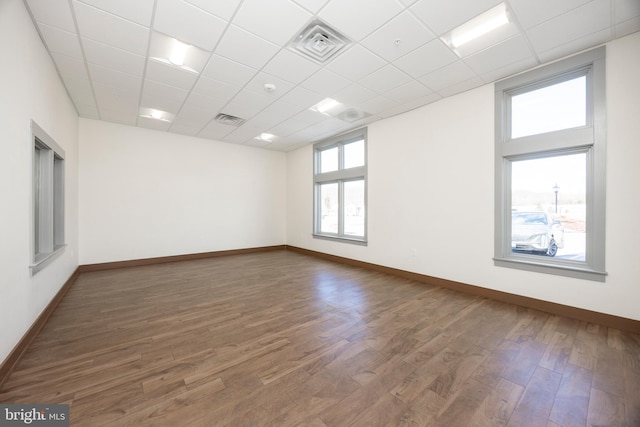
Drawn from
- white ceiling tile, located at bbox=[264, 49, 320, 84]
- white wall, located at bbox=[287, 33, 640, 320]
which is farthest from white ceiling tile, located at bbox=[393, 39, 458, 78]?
white ceiling tile, located at bbox=[264, 49, 320, 84]

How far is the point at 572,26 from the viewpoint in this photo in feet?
8.23

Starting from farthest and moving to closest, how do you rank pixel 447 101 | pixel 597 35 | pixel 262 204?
pixel 262 204, pixel 447 101, pixel 597 35

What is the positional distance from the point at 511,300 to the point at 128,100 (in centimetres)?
676

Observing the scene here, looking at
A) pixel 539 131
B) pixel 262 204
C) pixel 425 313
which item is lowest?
pixel 425 313

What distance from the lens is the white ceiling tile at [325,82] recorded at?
3416mm

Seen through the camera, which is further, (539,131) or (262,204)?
(262,204)

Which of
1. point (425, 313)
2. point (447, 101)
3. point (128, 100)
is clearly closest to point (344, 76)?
point (447, 101)

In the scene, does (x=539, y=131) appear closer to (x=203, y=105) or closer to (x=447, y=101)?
(x=447, y=101)

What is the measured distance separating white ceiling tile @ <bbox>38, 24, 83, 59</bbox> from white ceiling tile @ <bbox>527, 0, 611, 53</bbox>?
16.3 feet

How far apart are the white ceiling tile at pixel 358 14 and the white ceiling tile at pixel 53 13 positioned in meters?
2.42

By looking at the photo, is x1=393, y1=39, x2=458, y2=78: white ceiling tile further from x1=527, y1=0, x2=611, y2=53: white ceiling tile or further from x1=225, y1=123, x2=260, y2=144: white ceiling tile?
x1=225, y1=123, x2=260, y2=144: white ceiling tile

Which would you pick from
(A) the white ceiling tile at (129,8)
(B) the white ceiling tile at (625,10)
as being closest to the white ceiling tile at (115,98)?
(A) the white ceiling tile at (129,8)

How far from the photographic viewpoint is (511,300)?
336 centimetres

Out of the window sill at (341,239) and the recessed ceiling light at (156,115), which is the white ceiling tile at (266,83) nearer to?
the recessed ceiling light at (156,115)
